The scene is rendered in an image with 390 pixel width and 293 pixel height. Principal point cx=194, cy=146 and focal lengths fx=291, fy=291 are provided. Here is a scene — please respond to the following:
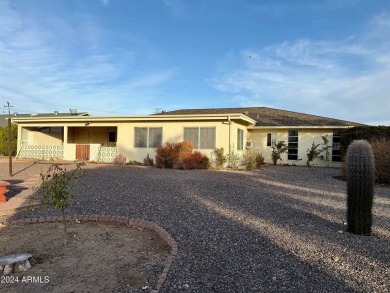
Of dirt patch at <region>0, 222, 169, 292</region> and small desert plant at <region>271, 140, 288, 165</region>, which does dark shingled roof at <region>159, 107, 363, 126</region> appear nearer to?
small desert plant at <region>271, 140, 288, 165</region>

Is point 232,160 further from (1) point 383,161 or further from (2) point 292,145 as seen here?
(1) point 383,161

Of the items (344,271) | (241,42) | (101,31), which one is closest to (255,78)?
(241,42)

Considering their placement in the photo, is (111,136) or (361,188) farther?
(111,136)

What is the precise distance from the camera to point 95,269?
3.51 metres

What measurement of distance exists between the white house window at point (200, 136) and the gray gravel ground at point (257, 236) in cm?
705

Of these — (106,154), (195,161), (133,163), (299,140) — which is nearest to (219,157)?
(195,161)

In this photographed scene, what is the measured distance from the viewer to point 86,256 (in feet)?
12.8

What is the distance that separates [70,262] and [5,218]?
283 cm

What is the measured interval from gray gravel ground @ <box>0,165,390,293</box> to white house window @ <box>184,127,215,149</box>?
277 inches

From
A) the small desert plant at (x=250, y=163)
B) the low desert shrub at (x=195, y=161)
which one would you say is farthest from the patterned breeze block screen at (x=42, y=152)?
the small desert plant at (x=250, y=163)

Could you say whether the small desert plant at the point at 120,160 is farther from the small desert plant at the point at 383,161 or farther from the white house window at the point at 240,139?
the small desert plant at the point at 383,161

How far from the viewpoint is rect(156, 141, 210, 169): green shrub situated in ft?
49.7

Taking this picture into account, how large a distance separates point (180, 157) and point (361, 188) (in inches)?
429

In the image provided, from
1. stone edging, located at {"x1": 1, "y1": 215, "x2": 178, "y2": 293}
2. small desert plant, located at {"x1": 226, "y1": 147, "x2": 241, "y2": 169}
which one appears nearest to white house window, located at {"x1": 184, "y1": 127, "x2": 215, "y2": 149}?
small desert plant, located at {"x1": 226, "y1": 147, "x2": 241, "y2": 169}
